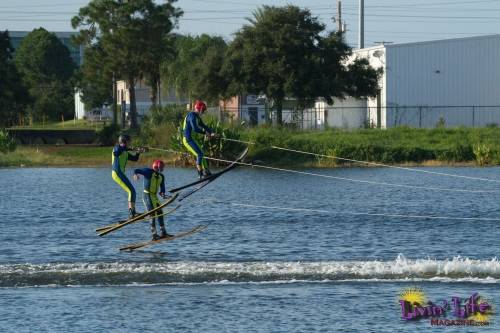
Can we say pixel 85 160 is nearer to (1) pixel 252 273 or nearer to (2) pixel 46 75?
(1) pixel 252 273

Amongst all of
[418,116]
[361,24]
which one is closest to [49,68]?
[361,24]

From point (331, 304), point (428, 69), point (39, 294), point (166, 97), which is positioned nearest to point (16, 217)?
point (39, 294)

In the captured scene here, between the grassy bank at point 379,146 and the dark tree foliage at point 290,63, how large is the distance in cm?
683

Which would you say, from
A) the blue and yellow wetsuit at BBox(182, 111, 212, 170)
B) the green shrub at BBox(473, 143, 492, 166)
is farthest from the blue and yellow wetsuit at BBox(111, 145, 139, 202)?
the green shrub at BBox(473, 143, 492, 166)

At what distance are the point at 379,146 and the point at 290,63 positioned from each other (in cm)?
1383

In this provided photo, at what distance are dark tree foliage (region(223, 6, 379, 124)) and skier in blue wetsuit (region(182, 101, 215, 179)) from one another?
46938 millimetres

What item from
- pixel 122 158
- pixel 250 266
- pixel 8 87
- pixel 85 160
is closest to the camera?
pixel 250 266

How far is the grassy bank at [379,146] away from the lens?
6250 centimetres

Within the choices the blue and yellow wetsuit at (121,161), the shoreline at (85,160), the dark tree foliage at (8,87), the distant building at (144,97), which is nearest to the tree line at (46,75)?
the distant building at (144,97)

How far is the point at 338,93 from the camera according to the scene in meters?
75.7

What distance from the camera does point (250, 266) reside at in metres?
24.9

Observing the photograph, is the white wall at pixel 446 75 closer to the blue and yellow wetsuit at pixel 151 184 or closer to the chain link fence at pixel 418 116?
the chain link fence at pixel 418 116

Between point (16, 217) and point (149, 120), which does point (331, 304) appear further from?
point (149, 120)

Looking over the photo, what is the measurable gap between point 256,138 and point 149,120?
1334 cm
